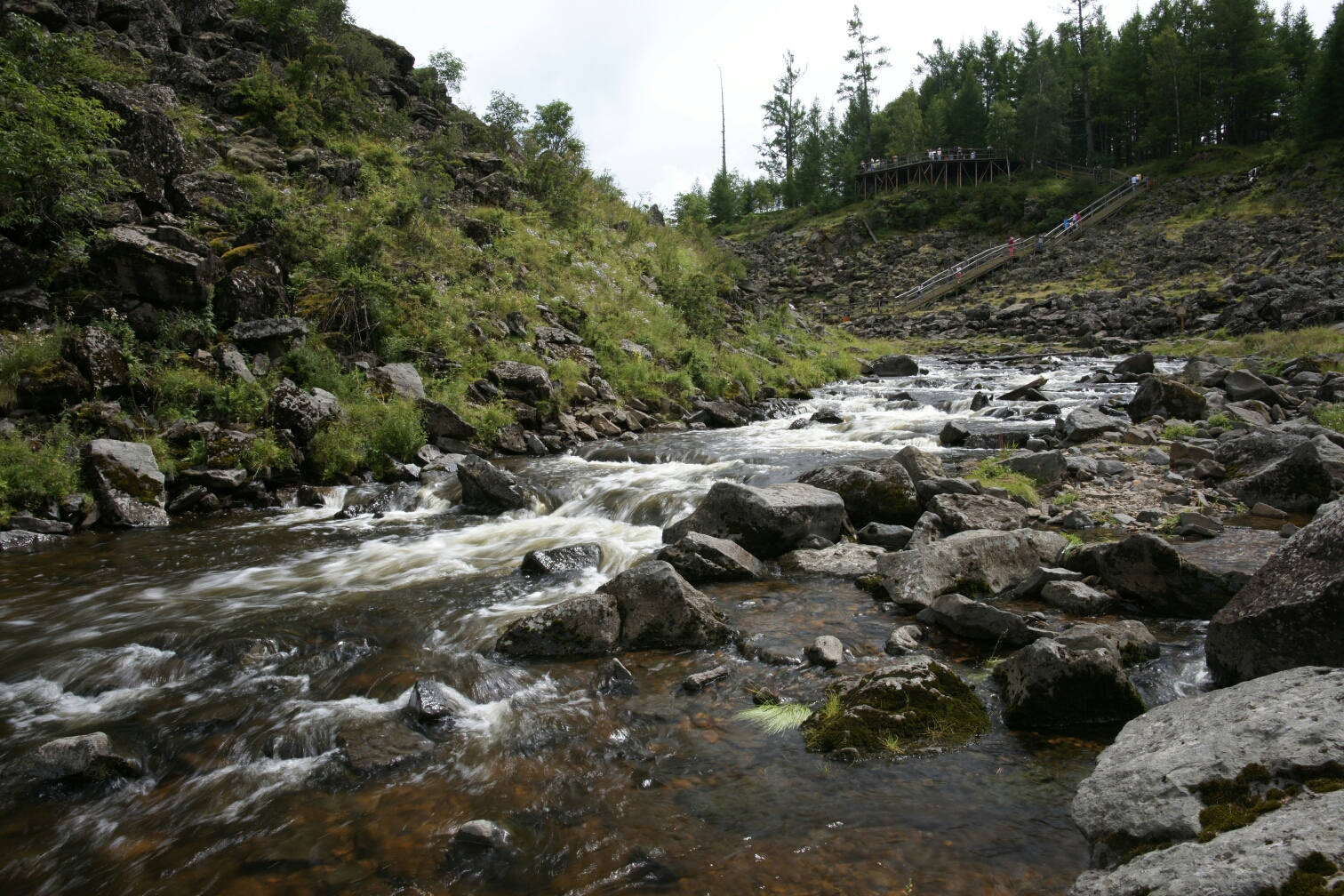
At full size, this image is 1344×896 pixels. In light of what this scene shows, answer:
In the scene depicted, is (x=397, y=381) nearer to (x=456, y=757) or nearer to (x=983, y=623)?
(x=456, y=757)

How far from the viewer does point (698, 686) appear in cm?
532

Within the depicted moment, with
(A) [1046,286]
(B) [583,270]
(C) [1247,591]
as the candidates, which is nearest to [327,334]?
(B) [583,270]

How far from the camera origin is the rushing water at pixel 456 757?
3.49m

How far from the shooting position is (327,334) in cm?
1561

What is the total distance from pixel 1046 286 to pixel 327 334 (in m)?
43.3

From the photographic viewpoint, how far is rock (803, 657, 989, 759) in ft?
14.4

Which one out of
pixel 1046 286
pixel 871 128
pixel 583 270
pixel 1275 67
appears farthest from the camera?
pixel 871 128

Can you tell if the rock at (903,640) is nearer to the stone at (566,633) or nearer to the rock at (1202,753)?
the rock at (1202,753)

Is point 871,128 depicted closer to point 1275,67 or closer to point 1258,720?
point 1275,67

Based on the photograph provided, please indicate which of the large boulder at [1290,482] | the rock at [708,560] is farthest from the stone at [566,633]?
the large boulder at [1290,482]

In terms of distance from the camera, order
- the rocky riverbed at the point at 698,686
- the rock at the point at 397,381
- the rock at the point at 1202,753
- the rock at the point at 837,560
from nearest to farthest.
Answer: the rock at the point at 1202,753 < the rocky riverbed at the point at 698,686 < the rock at the point at 837,560 < the rock at the point at 397,381

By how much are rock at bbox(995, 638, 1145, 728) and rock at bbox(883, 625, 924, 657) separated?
116cm

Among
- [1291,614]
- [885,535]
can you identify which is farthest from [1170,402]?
[1291,614]

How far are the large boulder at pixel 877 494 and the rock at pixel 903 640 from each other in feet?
10.8
